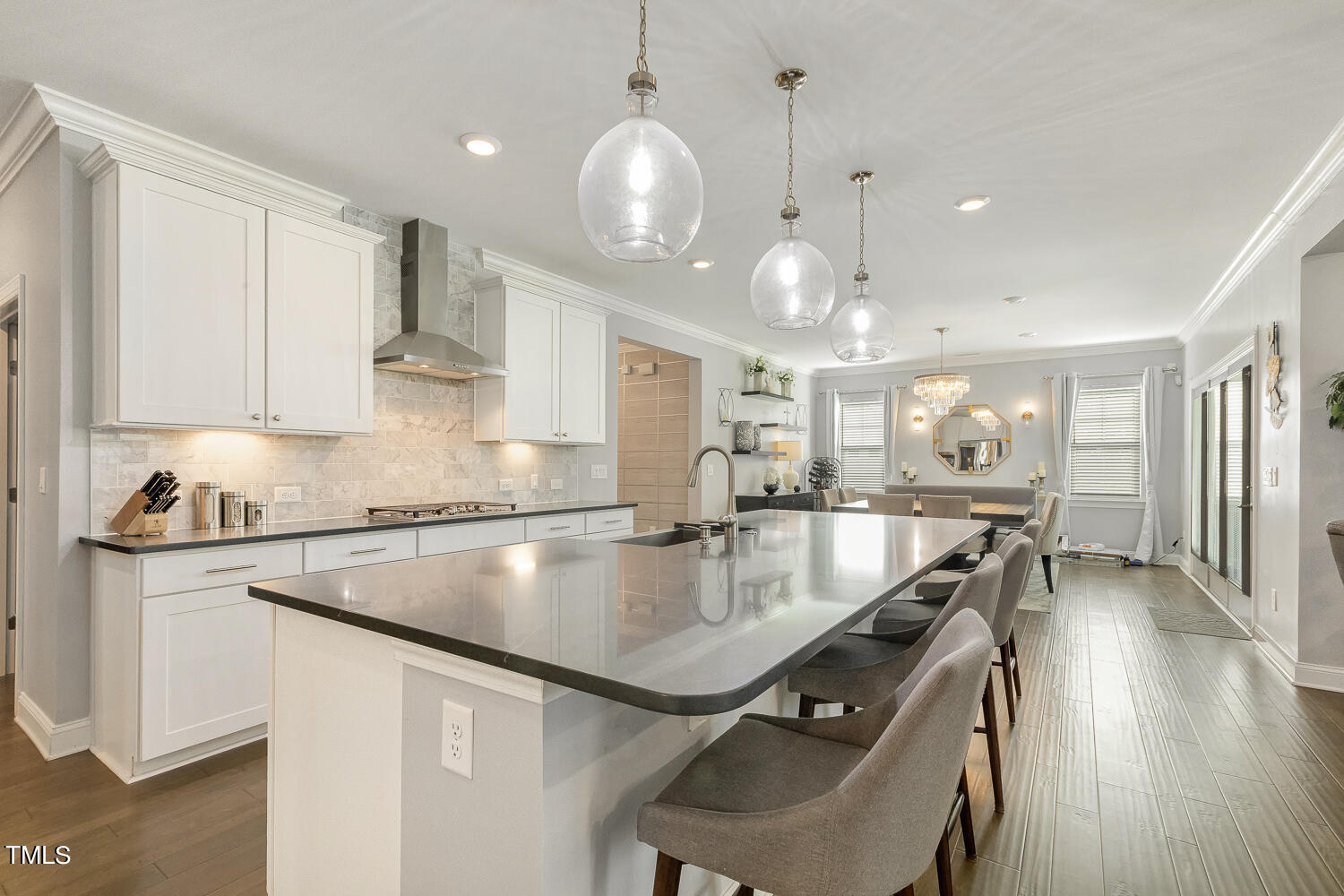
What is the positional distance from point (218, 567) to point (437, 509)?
45.9 inches

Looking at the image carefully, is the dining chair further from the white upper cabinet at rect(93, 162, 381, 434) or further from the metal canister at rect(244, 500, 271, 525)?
the metal canister at rect(244, 500, 271, 525)

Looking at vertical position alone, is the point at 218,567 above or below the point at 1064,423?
below

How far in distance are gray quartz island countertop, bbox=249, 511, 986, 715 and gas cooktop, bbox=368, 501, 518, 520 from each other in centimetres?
149

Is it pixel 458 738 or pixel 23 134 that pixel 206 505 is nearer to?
pixel 23 134

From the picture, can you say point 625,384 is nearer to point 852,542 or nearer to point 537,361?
point 537,361

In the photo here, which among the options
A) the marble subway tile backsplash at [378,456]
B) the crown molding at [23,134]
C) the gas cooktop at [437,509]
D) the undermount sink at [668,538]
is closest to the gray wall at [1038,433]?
the marble subway tile backsplash at [378,456]

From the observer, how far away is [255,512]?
302 cm

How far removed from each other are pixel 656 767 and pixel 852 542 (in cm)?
125

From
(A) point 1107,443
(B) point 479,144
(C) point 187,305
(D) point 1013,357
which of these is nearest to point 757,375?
(D) point 1013,357

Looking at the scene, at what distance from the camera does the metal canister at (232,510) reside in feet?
9.53

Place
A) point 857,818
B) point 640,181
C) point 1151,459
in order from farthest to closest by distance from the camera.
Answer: point 1151,459, point 640,181, point 857,818

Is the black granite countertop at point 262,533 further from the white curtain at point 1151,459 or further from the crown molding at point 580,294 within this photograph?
the white curtain at point 1151,459

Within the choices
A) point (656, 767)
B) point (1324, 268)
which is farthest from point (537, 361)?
point (1324, 268)

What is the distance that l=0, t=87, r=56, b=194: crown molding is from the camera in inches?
97.0
